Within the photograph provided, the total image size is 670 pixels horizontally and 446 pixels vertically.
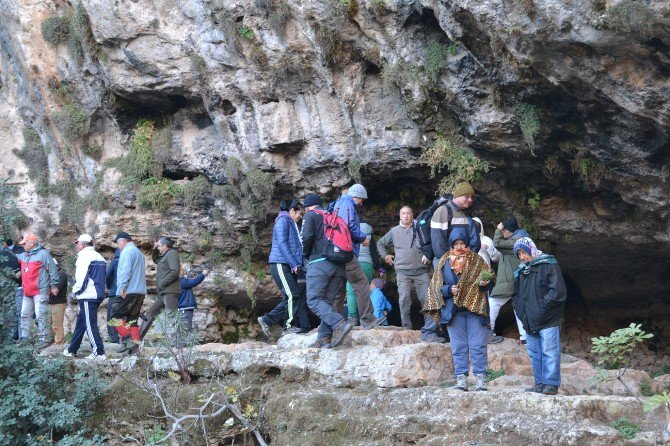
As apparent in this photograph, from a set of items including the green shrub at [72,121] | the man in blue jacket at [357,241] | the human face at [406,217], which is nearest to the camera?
the man in blue jacket at [357,241]

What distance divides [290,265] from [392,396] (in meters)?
2.84

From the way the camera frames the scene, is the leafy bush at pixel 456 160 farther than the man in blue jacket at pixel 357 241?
Yes

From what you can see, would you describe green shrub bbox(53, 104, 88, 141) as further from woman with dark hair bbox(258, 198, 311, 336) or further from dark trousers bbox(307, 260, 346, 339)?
dark trousers bbox(307, 260, 346, 339)

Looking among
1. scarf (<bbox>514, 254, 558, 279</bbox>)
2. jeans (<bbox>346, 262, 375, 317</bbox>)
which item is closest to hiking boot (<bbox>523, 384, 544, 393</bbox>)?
scarf (<bbox>514, 254, 558, 279</bbox>)

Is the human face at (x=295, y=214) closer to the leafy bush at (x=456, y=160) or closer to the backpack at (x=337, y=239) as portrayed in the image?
the backpack at (x=337, y=239)

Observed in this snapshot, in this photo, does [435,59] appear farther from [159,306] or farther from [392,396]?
[159,306]

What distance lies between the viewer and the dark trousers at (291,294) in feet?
33.4

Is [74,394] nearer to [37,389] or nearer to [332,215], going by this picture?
[37,389]

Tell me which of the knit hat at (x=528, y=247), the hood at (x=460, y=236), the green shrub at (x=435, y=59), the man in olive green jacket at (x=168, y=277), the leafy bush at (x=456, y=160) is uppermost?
the green shrub at (x=435, y=59)

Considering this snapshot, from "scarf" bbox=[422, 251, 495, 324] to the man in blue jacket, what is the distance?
1.58 m

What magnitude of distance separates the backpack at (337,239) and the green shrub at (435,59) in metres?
2.53

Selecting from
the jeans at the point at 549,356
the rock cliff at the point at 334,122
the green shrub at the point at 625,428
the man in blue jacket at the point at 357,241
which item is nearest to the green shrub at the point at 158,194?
the rock cliff at the point at 334,122

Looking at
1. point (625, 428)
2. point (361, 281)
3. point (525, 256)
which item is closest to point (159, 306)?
point (361, 281)

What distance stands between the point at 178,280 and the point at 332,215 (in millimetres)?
3231
